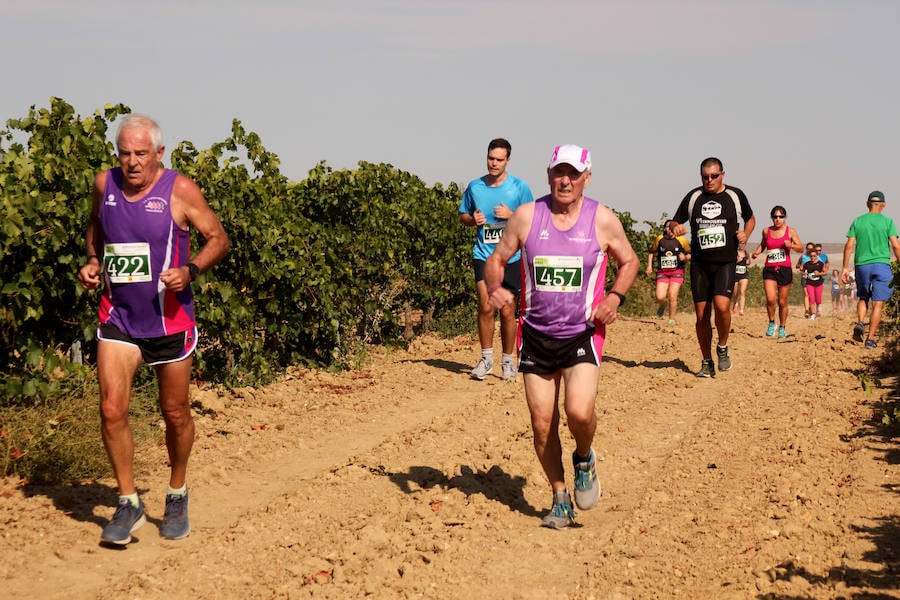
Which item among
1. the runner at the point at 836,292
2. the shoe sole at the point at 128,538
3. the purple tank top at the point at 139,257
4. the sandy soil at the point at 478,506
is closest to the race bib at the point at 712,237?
the sandy soil at the point at 478,506

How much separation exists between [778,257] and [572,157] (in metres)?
11.7

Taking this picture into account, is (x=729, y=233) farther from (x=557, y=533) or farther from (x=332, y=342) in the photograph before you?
(x=557, y=533)

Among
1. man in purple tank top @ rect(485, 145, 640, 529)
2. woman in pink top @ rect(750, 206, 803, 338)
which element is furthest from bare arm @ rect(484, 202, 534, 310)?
woman in pink top @ rect(750, 206, 803, 338)

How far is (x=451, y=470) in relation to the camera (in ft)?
22.3

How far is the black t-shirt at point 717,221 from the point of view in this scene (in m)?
10.5

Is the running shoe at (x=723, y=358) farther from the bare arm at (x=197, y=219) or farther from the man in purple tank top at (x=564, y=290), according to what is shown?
the bare arm at (x=197, y=219)

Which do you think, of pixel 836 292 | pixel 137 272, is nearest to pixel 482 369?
pixel 137 272

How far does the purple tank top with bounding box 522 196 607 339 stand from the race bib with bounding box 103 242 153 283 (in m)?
2.04

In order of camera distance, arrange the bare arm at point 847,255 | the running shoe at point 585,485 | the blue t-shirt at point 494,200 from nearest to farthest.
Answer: the running shoe at point 585,485, the blue t-shirt at point 494,200, the bare arm at point 847,255

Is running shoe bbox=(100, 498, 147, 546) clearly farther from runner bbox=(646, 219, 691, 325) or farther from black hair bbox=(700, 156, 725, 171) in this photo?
runner bbox=(646, 219, 691, 325)

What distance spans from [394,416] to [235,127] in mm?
3215

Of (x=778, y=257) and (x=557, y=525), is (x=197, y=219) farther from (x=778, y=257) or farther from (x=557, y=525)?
(x=778, y=257)

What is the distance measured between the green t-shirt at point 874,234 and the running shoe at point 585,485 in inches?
326

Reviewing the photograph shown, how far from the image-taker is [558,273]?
214 inches
